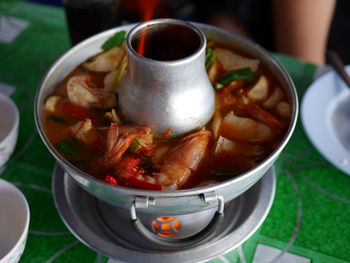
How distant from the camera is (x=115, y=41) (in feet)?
4.38

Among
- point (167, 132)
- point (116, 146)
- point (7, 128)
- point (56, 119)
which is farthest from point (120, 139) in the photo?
point (7, 128)

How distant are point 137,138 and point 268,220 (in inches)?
18.6

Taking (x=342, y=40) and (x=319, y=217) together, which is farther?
(x=342, y=40)

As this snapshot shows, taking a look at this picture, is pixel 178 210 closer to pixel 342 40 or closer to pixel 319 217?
pixel 319 217

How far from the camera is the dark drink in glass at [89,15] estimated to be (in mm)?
1576

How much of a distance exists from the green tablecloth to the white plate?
0.15ft

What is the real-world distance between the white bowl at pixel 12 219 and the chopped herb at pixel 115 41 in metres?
0.50

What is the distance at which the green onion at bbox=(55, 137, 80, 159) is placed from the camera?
1.07 m

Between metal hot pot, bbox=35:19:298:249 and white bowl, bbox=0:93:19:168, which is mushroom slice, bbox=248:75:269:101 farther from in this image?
white bowl, bbox=0:93:19:168

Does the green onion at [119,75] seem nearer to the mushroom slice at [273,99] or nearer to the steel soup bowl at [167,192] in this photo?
the steel soup bowl at [167,192]

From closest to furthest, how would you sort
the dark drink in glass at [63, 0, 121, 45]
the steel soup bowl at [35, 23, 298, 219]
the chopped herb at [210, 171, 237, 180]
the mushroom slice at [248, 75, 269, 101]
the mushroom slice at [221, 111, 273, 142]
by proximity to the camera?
the steel soup bowl at [35, 23, 298, 219] < the chopped herb at [210, 171, 237, 180] < the mushroom slice at [221, 111, 273, 142] < the mushroom slice at [248, 75, 269, 101] < the dark drink in glass at [63, 0, 121, 45]

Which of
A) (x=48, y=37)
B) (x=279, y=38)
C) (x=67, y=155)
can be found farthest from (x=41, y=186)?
(x=279, y=38)

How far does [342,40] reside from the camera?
2568mm

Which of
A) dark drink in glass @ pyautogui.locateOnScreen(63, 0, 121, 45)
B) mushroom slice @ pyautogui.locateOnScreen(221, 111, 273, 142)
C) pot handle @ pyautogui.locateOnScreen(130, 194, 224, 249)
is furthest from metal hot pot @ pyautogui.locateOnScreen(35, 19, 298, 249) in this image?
dark drink in glass @ pyautogui.locateOnScreen(63, 0, 121, 45)
